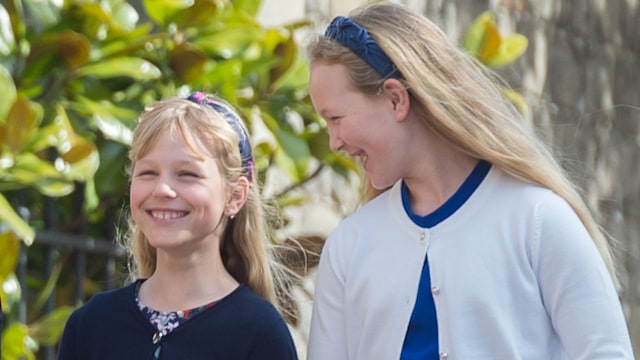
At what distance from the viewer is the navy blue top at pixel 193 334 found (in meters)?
3.35

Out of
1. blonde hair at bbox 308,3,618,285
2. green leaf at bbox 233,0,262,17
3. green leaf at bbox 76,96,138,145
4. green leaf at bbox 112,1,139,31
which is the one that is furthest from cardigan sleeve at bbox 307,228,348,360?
A: green leaf at bbox 233,0,262,17

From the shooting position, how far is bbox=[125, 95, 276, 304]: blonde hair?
343cm

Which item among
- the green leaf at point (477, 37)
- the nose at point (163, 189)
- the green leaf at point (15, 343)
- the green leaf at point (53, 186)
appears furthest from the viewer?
the green leaf at point (477, 37)

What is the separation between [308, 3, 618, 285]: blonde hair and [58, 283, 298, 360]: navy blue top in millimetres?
570

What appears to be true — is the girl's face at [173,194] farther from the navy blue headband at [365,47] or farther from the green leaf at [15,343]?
the green leaf at [15,343]

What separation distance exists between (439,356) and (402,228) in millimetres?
314

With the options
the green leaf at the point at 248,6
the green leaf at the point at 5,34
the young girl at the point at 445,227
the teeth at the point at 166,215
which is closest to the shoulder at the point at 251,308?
the young girl at the point at 445,227

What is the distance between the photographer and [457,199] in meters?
3.29

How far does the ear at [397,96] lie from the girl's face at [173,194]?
0.46m

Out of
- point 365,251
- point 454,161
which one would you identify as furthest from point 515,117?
point 365,251

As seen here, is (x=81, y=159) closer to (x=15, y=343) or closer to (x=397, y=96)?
(x=15, y=343)

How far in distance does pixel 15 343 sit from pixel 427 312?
1.63m

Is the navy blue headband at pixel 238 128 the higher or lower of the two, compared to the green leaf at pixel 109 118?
higher

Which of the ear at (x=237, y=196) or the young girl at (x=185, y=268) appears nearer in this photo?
the young girl at (x=185, y=268)
